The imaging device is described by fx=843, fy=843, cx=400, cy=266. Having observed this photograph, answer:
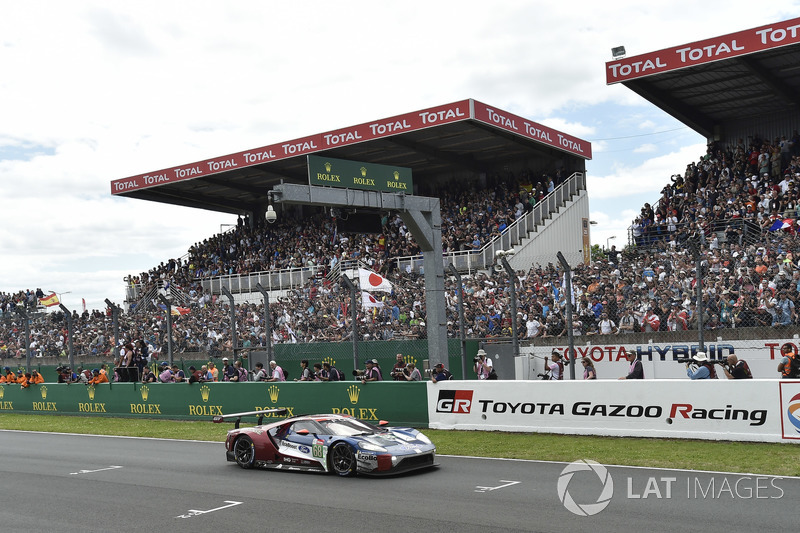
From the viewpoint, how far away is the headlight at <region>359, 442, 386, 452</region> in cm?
1199

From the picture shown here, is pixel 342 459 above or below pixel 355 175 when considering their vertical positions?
below

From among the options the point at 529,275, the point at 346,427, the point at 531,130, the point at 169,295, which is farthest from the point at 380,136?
the point at 346,427

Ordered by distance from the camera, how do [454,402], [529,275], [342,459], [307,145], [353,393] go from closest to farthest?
[342,459] → [454,402] → [353,393] → [529,275] → [307,145]

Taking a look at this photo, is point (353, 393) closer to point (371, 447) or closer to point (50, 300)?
point (371, 447)

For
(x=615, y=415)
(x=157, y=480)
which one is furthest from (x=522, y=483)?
(x=157, y=480)

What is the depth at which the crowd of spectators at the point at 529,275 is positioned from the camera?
57.3 feet

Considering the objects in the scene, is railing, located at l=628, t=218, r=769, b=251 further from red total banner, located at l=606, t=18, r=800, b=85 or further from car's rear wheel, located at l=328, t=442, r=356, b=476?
car's rear wheel, located at l=328, t=442, r=356, b=476

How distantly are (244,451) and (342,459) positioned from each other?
2.12m

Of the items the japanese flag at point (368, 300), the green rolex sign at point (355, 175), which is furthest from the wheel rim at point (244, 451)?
the japanese flag at point (368, 300)

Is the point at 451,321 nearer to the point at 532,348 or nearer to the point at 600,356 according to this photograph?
the point at 532,348

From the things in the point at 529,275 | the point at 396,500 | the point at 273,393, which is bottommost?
the point at 396,500

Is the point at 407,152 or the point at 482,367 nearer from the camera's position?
the point at 482,367

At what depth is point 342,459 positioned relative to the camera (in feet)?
40.8

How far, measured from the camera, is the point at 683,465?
1176 centimetres
